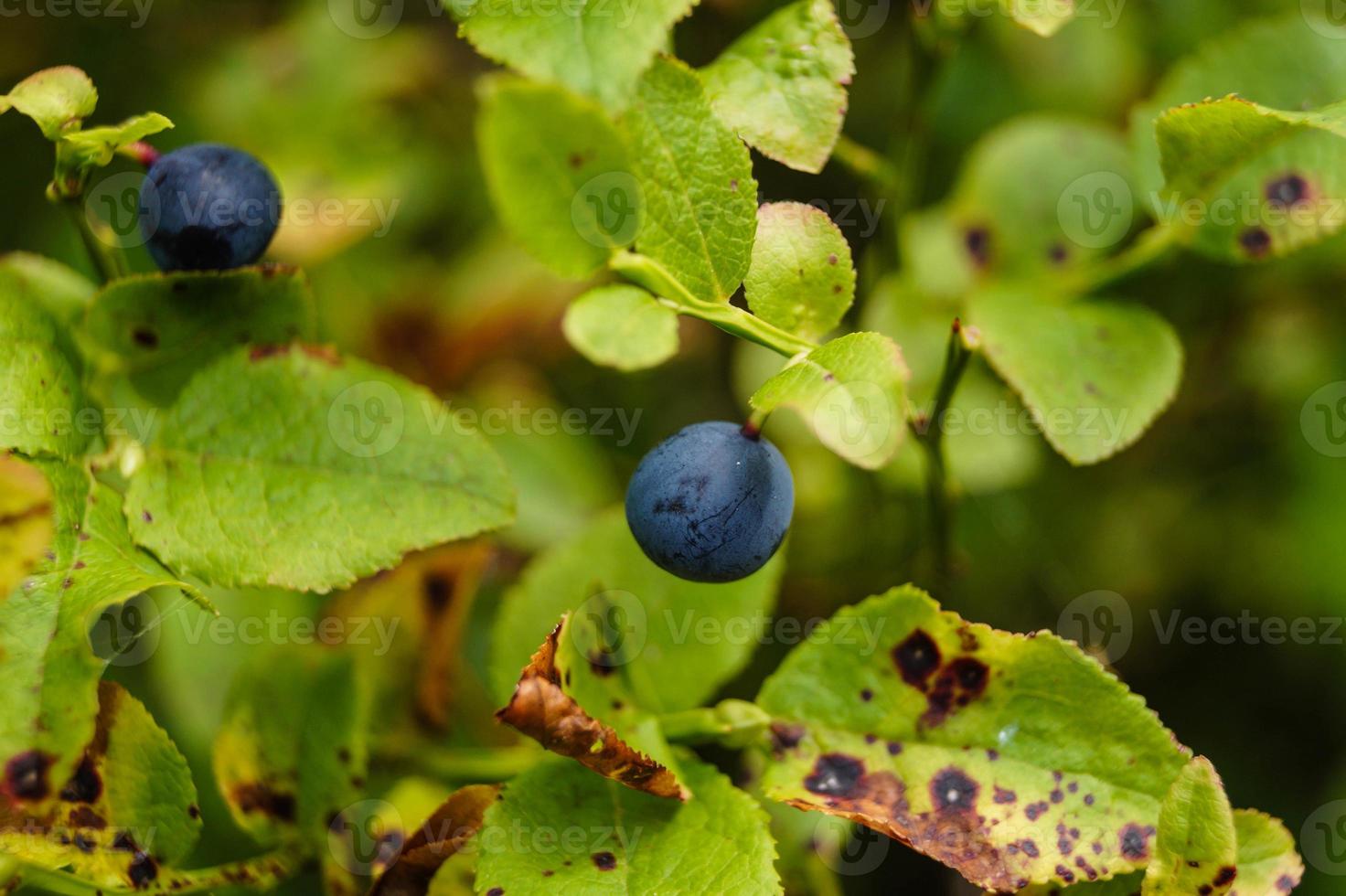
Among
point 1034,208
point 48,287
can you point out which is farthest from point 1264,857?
point 48,287

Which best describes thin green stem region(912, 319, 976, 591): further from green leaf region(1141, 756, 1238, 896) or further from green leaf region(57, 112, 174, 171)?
green leaf region(57, 112, 174, 171)

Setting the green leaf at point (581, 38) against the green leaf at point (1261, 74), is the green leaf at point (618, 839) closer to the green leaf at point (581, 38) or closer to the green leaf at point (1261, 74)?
the green leaf at point (581, 38)

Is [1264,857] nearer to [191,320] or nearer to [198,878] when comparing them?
[198,878]

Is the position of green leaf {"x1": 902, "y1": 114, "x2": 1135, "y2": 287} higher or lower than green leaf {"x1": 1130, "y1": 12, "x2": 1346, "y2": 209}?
lower

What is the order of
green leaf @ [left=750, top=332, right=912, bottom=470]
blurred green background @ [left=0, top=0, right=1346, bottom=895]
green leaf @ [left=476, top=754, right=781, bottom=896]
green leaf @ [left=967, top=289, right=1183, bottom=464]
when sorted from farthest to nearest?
blurred green background @ [left=0, top=0, right=1346, bottom=895] → green leaf @ [left=967, top=289, right=1183, bottom=464] → green leaf @ [left=476, top=754, right=781, bottom=896] → green leaf @ [left=750, top=332, right=912, bottom=470]

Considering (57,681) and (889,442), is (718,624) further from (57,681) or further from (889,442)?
(57,681)

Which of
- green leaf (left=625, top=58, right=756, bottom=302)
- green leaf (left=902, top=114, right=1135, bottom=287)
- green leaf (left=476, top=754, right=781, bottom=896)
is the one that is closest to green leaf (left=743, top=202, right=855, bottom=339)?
green leaf (left=625, top=58, right=756, bottom=302)
